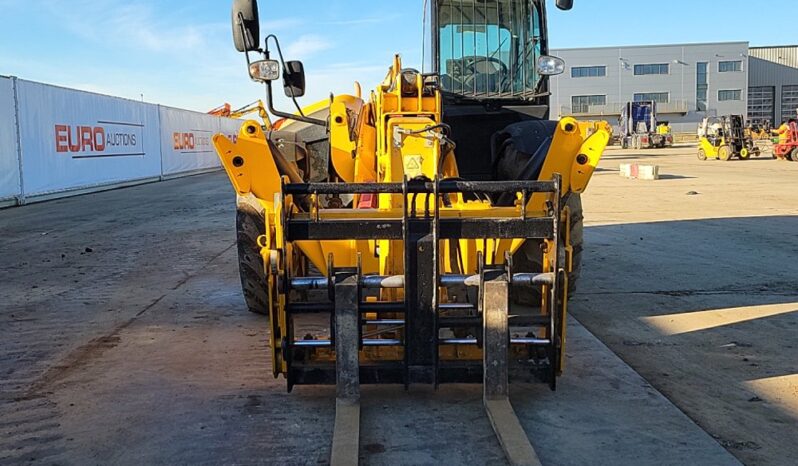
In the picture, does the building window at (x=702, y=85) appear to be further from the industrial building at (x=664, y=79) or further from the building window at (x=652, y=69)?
the building window at (x=652, y=69)

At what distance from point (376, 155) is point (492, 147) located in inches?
48.0

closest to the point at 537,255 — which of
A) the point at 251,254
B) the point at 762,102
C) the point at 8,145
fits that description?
the point at 251,254

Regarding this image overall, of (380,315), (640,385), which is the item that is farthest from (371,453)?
(640,385)

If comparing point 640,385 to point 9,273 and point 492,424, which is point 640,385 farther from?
point 9,273

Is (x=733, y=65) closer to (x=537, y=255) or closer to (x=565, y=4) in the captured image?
(x=565, y=4)

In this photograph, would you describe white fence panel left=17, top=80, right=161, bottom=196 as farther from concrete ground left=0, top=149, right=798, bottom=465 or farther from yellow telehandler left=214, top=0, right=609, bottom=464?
yellow telehandler left=214, top=0, right=609, bottom=464

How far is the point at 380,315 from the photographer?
4.50 m

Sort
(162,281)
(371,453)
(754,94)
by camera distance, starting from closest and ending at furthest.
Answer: (371,453)
(162,281)
(754,94)

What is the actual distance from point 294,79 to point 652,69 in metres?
78.6

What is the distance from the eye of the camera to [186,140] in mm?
31891

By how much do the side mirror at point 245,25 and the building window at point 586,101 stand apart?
75184mm

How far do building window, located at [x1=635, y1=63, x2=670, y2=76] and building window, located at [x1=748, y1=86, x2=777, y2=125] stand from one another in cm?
1240

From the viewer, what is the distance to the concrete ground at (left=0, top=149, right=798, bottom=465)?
3.64 meters

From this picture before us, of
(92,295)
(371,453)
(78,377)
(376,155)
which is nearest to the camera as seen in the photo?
(371,453)
